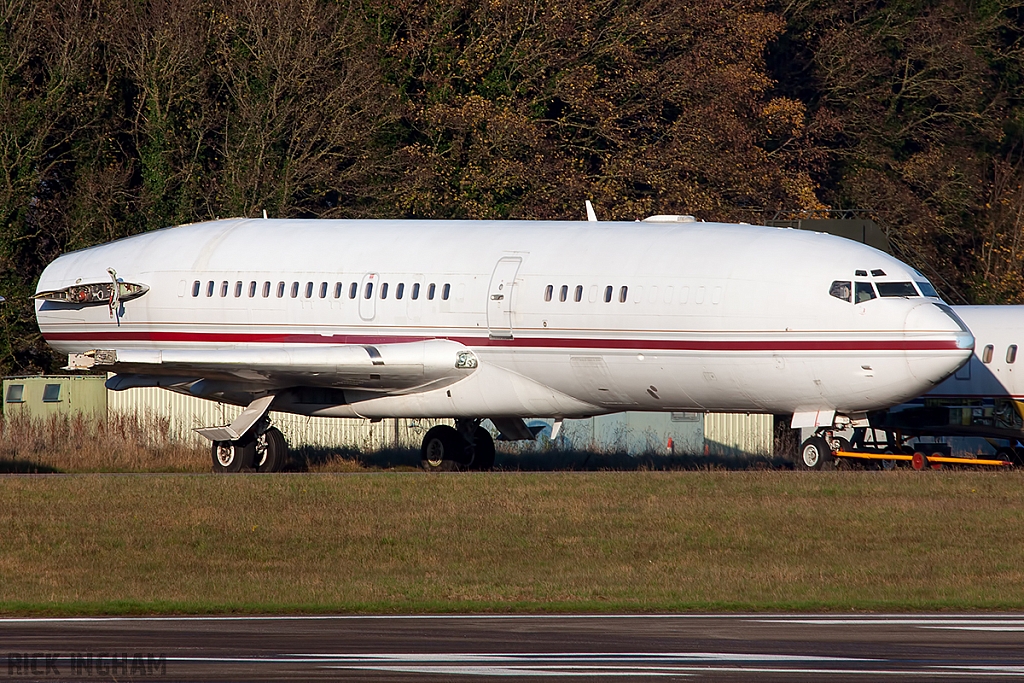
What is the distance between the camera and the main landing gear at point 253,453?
31.4 m

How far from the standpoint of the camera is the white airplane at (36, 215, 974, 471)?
26984 mm

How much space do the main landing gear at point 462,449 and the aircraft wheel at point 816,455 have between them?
7097 mm

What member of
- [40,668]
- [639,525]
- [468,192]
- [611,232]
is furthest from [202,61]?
[40,668]

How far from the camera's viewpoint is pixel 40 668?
12.8m

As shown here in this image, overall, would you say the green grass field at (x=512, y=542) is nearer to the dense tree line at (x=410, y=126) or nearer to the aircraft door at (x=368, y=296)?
the aircraft door at (x=368, y=296)

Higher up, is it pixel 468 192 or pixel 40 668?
pixel 468 192

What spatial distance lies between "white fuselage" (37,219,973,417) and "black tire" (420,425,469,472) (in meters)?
2.68

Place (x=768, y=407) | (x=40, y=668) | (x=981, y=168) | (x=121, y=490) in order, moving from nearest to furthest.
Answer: (x=40, y=668)
(x=121, y=490)
(x=768, y=407)
(x=981, y=168)

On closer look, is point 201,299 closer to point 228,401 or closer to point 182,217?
point 228,401

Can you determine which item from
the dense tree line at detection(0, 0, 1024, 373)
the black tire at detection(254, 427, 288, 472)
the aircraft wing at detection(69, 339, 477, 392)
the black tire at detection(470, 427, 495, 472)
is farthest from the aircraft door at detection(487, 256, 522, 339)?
the dense tree line at detection(0, 0, 1024, 373)

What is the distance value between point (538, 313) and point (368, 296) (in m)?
3.49

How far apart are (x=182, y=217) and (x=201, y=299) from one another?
16.9 metres

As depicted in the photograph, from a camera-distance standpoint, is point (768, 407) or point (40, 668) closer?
point (40, 668)

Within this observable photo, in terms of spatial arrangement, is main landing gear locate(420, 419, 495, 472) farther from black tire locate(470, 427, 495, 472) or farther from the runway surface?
the runway surface
